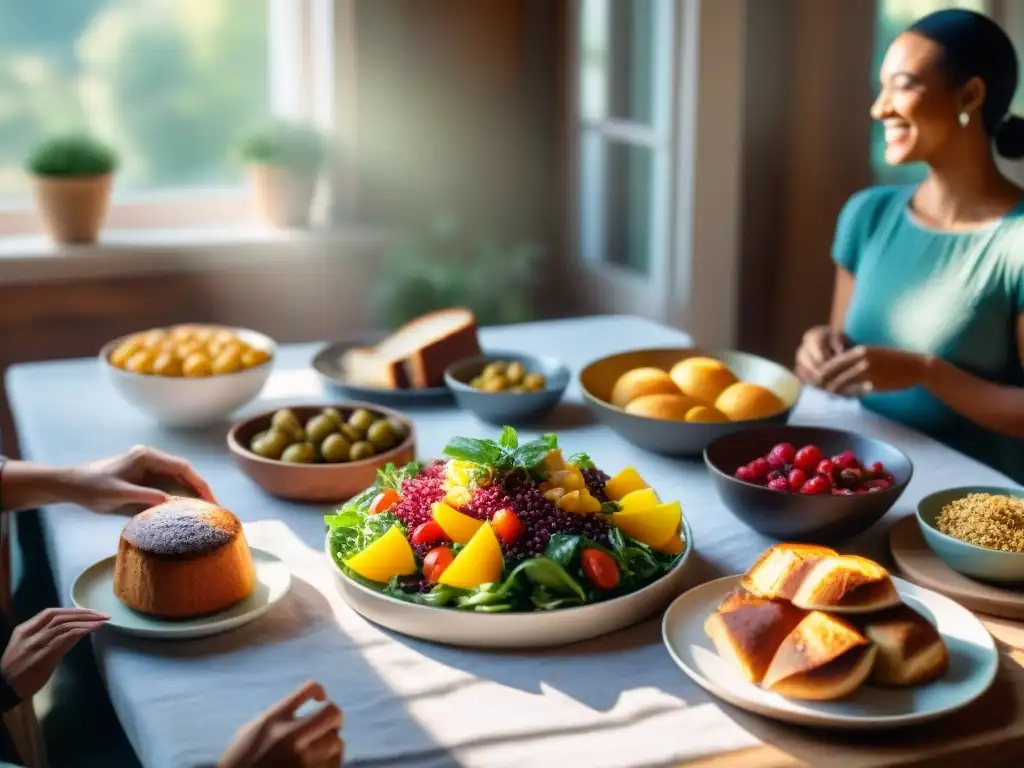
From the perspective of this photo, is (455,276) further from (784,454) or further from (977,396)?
(784,454)

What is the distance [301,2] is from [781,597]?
2.66m

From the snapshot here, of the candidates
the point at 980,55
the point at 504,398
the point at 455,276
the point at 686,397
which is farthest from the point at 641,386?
the point at 455,276

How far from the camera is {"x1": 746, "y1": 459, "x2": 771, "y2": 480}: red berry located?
1465 millimetres

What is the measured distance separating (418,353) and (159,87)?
178 cm

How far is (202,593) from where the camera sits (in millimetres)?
1237

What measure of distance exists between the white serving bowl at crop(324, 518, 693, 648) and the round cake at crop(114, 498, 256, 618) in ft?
0.38

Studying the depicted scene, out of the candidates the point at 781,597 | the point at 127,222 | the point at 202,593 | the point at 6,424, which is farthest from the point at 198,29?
the point at 781,597

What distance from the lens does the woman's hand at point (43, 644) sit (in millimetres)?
1202

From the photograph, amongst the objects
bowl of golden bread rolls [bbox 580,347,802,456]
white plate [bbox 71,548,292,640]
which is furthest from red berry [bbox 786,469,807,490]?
white plate [bbox 71,548,292,640]

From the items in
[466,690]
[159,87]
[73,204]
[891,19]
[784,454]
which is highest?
[891,19]

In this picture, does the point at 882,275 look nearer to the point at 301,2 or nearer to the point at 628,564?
the point at 628,564

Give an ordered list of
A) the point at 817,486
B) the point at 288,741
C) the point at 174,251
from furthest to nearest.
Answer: the point at 174,251, the point at 817,486, the point at 288,741

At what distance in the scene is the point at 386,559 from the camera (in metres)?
1.24

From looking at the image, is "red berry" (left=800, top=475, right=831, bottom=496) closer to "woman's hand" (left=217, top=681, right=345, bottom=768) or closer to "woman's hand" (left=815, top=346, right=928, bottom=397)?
"woman's hand" (left=815, top=346, right=928, bottom=397)
